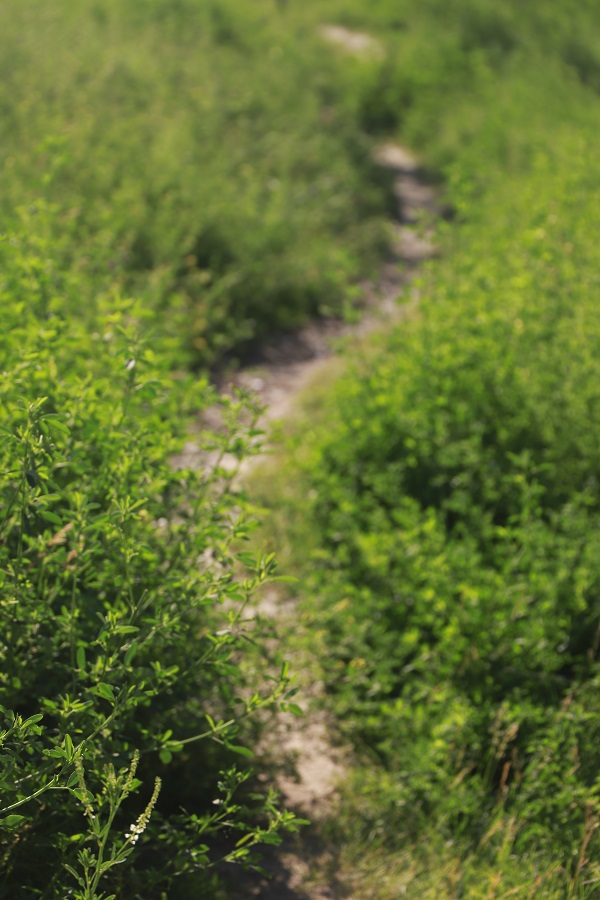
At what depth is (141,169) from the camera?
8359 mm

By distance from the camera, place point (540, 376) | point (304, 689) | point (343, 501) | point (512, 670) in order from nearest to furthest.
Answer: point (512, 670), point (304, 689), point (343, 501), point (540, 376)

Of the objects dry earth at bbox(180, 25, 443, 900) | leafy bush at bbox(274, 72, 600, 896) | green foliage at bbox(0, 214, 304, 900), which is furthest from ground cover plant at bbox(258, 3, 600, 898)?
green foliage at bbox(0, 214, 304, 900)

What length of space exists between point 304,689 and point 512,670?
0.87 meters

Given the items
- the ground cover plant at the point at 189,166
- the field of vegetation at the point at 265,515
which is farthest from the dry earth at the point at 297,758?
the ground cover plant at the point at 189,166

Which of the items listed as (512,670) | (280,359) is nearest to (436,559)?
(512,670)

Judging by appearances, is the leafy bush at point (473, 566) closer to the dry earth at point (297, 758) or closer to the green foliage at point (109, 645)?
the dry earth at point (297, 758)

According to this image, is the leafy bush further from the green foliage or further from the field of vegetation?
the green foliage

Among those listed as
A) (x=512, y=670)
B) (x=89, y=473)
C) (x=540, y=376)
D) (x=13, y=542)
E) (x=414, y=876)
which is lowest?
(x=414, y=876)

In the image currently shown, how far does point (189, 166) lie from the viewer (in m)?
8.78

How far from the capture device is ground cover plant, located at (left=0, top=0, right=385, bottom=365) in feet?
23.6

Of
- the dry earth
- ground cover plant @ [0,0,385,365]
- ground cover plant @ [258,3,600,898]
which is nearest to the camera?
the dry earth

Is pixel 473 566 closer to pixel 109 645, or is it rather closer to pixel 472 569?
pixel 472 569

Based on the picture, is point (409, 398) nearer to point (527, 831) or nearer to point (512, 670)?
point (512, 670)

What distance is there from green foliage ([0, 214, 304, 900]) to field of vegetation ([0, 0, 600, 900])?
0.7 inches
